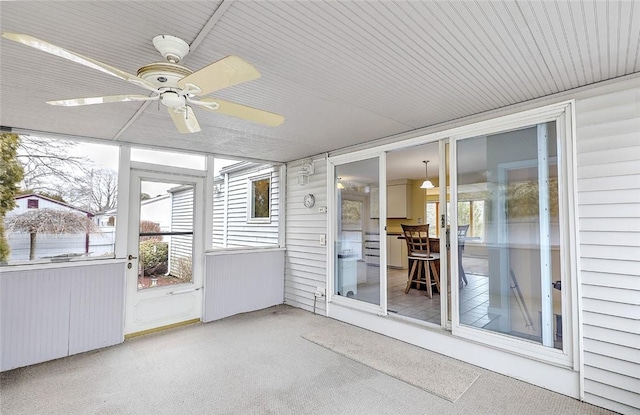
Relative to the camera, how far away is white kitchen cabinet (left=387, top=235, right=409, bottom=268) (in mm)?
7895

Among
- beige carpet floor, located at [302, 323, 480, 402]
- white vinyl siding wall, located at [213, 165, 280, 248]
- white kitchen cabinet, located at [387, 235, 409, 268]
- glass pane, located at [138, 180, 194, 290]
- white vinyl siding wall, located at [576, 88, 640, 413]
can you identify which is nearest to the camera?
white vinyl siding wall, located at [576, 88, 640, 413]

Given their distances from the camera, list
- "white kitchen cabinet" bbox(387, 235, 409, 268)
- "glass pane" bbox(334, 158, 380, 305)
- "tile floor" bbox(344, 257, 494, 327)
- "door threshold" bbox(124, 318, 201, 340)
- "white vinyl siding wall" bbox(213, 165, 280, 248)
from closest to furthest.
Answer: "tile floor" bbox(344, 257, 494, 327)
"door threshold" bbox(124, 318, 201, 340)
"glass pane" bbox(334, 158, 380, 305)
"white vinyl siding wall" bbox(213, 165, 280, 248)
"white kitchen cabinet" bbox(387, 235, 409, 268)

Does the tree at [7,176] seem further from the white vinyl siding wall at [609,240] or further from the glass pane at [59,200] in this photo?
the white vinyl siding wall at [609,240]

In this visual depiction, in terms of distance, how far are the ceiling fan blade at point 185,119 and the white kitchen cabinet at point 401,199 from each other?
6.72 m

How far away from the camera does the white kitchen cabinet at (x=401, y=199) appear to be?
8125 millimetres

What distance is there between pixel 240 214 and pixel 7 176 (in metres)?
3.16

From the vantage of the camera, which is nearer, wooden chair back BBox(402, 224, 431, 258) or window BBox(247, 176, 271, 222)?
wooden chair back BBox(402, 224, 431, 258)

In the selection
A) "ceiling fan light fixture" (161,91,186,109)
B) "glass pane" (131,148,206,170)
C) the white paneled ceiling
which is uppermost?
the white paneled ceiling

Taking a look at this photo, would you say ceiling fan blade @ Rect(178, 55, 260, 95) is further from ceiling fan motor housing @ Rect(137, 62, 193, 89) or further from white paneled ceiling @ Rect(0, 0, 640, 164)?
white paneled ceiling @ Rect(0, 0, 640, 164)

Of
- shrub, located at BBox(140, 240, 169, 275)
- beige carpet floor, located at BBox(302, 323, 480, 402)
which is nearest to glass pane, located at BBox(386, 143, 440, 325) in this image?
beige carpet floor, located at BBox(302, 323, 480, 402)

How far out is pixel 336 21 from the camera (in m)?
1.64

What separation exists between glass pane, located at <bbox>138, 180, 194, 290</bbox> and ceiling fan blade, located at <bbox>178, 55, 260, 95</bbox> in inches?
116

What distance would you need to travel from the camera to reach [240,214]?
227 inches

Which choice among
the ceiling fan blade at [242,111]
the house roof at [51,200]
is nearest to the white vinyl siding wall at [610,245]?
the ceiling fan blade at [242,111]
